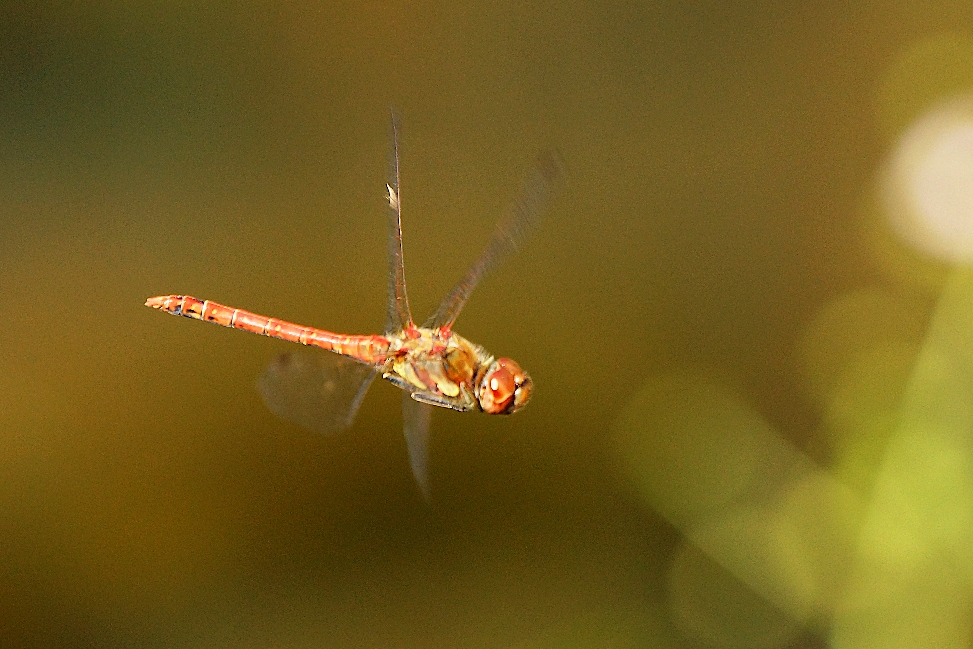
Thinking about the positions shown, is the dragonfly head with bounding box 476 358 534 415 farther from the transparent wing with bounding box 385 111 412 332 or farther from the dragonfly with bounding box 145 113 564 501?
the transparent wing with bounding box 385 111 412 332

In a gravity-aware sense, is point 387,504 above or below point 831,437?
below

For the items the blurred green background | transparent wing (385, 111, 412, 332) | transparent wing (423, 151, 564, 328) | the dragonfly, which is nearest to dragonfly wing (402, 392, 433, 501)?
the dragonfly

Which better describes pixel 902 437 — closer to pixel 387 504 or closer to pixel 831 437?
pixel 831 437

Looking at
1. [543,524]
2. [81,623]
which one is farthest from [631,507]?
[81,623]

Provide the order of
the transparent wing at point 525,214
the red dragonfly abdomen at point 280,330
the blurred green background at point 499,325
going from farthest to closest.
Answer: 1. the blurred green background at point 499,325
2. the red dragonfly abdomen at point 280,330
3. the transparent wing at point 525,214

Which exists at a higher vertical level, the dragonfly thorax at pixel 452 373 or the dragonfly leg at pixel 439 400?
the dragonfly thorax at pixel 452 373

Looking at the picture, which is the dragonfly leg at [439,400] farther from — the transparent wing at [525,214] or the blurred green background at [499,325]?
the blurred green background at [499,325]

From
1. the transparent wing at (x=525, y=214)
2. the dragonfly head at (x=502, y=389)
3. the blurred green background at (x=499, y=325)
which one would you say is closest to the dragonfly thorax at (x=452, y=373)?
the dragonfly head at (x=502, y=389)
